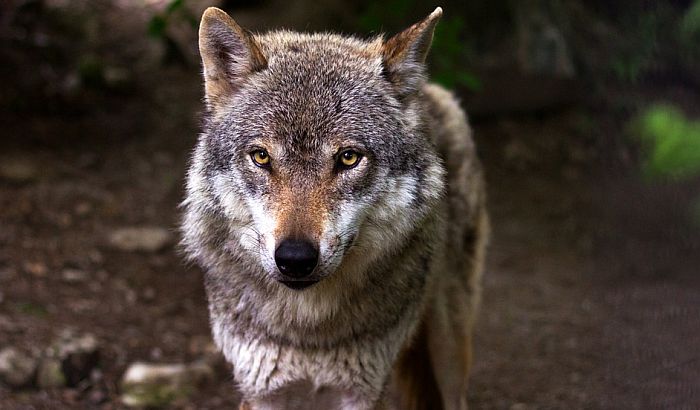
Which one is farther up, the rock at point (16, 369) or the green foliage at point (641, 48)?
the green foliage at point (641, 48)

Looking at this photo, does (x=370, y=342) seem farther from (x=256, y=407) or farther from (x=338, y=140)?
(x=338, y=140)

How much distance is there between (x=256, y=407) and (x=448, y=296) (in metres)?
1.49

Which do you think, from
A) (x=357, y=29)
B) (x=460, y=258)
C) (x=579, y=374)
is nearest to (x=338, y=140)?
(x=460, y=258)

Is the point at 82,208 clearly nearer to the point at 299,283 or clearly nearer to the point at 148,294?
the point at 148,294

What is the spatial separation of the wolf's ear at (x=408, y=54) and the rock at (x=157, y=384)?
2.74m

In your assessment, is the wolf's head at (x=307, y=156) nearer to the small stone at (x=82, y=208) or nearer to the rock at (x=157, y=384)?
the rock at (x=157, y=384)

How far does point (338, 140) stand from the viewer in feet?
11.5

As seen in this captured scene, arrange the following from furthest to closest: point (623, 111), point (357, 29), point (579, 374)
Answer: point (357, 29), point (579, 374), point (623, 111)

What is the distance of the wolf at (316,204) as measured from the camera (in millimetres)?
3463

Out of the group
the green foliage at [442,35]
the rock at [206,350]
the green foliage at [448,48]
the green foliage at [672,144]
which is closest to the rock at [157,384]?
the rock at [206,350]

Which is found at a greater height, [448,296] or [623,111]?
[623,111]

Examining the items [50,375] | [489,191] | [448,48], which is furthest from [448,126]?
[489,191]

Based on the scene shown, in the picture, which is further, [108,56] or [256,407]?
[108,56]

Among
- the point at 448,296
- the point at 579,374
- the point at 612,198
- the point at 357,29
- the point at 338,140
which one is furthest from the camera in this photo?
the point at 357,29
